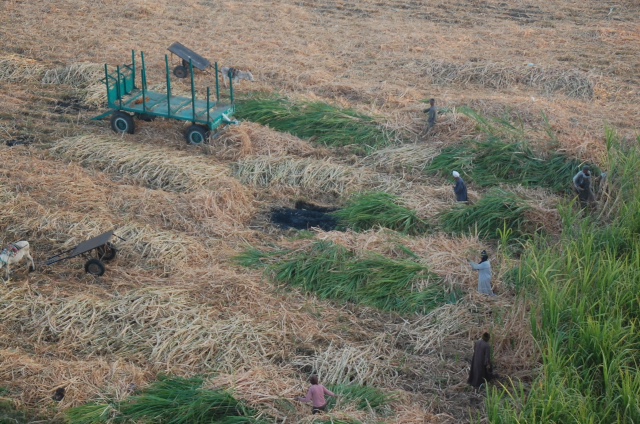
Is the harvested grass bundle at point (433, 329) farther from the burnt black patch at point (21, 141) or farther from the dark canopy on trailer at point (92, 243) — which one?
the burnt black patch at point (21, 141)

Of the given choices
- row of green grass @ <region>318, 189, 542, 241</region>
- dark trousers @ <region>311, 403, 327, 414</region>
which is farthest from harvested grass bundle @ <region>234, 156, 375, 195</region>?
dark trousers @ <region>311, 403, 327, 414</region>

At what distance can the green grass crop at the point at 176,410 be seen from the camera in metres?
7.00

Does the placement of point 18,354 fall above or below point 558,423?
below

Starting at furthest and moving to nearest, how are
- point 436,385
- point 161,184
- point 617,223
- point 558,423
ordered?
1. point 161,184
2. point 617,223
3. point 436,385
4. point 558,423

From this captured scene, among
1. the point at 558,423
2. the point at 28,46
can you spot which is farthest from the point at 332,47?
the point at 558,423

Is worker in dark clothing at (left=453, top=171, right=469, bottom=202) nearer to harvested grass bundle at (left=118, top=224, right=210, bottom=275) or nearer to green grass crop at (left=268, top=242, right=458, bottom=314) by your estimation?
green grass crop at (left=268, top=242, right=458, bottom=314)

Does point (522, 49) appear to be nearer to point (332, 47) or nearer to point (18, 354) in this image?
point (332, 47)

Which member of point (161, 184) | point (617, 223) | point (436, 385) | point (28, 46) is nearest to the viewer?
point (436, 385)

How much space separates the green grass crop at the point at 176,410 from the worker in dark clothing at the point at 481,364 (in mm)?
2106

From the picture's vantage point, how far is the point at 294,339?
8.28m

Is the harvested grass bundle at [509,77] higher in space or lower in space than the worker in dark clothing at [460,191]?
higher

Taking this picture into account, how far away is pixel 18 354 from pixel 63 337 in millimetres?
497

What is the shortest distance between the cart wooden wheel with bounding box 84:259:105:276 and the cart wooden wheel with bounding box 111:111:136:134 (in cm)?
402

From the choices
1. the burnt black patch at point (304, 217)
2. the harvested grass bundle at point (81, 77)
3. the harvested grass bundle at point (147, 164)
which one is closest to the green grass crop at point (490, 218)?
the burnt black patch at point (304, 217)
